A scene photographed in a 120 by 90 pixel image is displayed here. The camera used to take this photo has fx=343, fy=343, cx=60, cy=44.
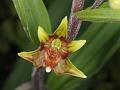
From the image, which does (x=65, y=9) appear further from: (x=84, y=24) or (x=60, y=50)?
(x=60, y=50)

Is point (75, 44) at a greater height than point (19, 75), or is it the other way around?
point (75, 44)

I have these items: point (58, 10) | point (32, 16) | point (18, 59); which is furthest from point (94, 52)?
point (18, 59)

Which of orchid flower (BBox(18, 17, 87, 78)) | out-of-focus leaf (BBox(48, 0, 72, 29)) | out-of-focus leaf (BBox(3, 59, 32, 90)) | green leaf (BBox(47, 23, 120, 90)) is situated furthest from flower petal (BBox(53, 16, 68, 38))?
out-of-focus leaf (BBox(3, 59, 32, 90))

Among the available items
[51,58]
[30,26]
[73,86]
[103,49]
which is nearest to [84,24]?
[103,49]

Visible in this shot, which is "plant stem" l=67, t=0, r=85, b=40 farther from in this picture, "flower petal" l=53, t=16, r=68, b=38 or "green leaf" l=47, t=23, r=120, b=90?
"green leaf" l=47, t=23, r=120, b=90

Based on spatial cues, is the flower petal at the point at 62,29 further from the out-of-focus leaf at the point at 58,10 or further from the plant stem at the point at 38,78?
the out-of-focus leaf at the point at 58,10

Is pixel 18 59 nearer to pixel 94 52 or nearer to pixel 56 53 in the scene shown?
pixel 94 52

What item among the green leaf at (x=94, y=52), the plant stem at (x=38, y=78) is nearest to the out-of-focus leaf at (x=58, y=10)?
the green leaf at (x=94, y=52)
